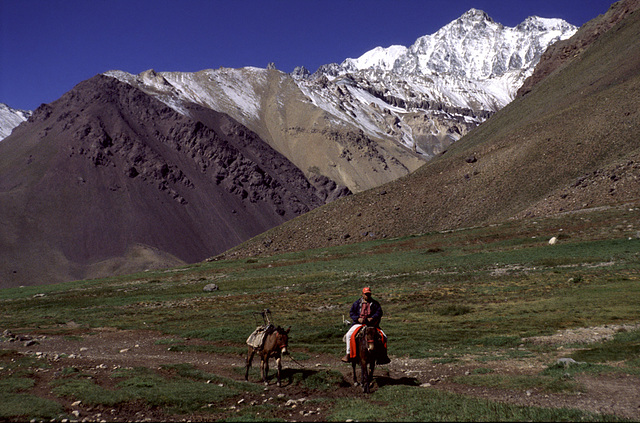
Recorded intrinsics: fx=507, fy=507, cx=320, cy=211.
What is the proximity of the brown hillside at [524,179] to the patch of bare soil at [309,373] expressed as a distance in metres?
63.8

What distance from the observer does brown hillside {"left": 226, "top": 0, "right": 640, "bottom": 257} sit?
83562 millimetres

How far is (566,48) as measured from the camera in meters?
173

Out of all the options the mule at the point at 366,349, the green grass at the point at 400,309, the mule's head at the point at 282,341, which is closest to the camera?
the green grass at the point at 400,309

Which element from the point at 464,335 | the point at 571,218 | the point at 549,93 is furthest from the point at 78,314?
the point at 549,93

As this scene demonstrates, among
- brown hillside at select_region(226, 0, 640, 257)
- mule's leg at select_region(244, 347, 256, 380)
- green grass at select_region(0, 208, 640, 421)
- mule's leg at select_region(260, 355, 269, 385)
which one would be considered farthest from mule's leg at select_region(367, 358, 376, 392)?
brown hillside at select_region(226, 0, 640, 257)

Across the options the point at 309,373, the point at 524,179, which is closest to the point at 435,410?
the point at 309,373

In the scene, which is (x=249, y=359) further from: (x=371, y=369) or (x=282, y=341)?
(x=371, y=369)

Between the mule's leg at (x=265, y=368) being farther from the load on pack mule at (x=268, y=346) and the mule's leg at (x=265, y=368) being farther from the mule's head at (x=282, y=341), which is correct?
the mule's head at (x=282, y=341)

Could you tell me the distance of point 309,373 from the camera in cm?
2089

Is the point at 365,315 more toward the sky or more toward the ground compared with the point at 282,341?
more toward the sky

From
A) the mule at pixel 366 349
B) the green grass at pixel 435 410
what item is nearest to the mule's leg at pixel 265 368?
the mule at pixel 366 349

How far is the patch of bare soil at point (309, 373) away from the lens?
1588 cm

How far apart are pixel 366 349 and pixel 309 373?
3.77 m

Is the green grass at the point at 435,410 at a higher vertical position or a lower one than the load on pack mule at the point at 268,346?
lower
